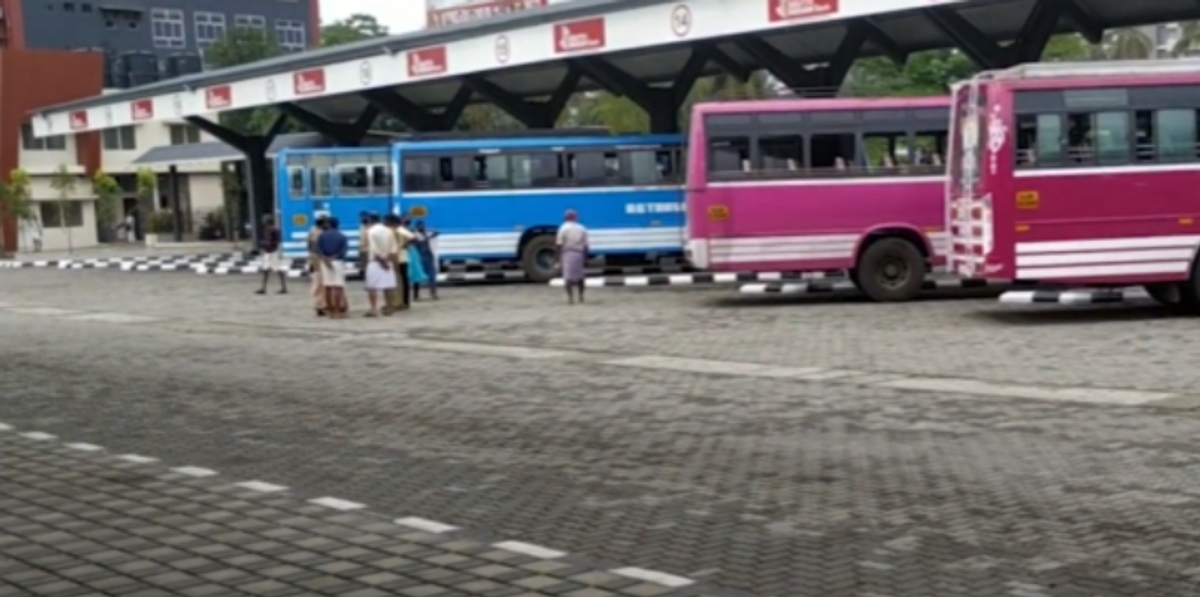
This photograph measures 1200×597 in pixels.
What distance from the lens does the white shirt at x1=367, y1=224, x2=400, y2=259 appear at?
2341 centimetres

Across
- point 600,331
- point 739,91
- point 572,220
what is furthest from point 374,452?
point 739,91

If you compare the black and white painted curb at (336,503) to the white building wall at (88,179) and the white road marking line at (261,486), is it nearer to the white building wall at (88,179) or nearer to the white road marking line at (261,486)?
the white road marking line at (261,486)

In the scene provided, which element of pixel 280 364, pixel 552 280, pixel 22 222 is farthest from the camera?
pixel 22 222

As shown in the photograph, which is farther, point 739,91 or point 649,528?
point 739,91

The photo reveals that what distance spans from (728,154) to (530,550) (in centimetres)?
1687

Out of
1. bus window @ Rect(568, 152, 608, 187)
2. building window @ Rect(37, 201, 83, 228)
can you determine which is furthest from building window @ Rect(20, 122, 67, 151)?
bus window @ Rect(568, 152, 608, 187)

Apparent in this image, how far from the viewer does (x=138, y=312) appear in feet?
88.8

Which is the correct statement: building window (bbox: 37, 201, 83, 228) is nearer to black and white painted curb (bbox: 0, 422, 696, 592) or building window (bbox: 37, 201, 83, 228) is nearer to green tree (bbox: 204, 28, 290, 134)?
green tree (bbox: 204, 28, 290, 134)

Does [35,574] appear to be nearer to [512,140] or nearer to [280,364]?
[280,364]

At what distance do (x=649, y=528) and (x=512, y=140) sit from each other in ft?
80.0

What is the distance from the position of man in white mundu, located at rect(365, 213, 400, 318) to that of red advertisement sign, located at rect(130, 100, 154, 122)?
2311 centimetres

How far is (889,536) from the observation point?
7730 mm

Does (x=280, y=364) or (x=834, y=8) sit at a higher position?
(x=834, y=8)

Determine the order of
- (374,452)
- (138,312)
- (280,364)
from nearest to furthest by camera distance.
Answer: (374,452) → (280,364) → (138,312)
